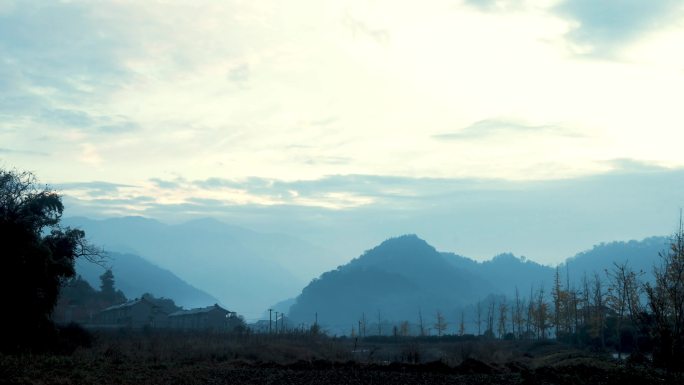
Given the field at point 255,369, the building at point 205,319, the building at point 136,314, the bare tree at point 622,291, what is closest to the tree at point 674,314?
the field at point 255,369

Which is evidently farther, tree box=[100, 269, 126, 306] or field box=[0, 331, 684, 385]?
tree box=[100, 269, 126, 306]

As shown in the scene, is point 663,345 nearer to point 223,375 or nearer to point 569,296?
point 223,375

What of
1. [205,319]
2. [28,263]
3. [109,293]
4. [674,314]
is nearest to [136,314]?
[205,319]

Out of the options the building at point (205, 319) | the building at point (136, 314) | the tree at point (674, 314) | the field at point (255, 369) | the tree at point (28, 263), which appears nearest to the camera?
the tree at point (674, 314)

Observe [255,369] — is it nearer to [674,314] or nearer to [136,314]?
[674,314]

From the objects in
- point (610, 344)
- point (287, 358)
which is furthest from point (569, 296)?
point (287, 358)

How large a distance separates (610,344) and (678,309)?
5173 centimetres

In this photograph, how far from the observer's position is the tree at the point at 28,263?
32.2 metres

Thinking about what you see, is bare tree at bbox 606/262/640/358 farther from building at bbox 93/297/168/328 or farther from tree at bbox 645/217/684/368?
building at bbox 93/297/168/328

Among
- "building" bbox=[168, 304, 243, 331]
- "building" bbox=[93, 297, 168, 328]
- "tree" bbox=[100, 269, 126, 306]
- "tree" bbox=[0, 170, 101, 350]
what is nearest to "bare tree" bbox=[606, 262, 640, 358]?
"tree" bbox=[0, 170, 101, 350]

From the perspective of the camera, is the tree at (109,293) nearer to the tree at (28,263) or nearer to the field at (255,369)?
the field at (255,369)

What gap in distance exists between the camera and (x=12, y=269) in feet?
106

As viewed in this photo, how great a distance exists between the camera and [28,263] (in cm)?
3278

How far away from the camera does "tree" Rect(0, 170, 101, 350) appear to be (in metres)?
32.2
